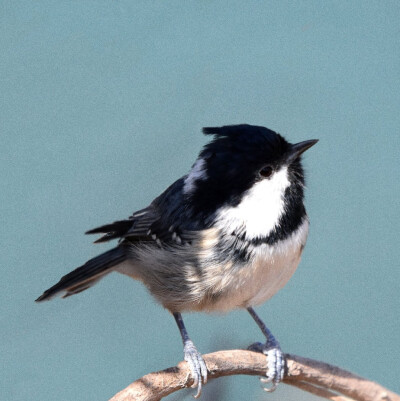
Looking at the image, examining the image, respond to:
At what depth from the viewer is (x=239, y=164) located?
4.01 feet

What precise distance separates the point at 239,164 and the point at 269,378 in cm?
41

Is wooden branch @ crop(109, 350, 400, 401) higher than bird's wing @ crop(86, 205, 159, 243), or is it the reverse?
bird's wing @ crop(86, 205, 159, 243)

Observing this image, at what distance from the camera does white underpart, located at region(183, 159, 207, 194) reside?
1.28 metres

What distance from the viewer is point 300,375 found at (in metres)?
1.24

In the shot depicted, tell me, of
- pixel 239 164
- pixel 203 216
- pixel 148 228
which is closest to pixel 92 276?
pixel 148 228

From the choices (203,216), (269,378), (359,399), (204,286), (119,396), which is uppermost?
(203,216)

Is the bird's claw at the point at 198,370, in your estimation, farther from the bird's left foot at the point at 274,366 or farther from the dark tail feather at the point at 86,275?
the dark tail feather at the point at 86,275

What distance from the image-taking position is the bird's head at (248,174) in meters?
1.22

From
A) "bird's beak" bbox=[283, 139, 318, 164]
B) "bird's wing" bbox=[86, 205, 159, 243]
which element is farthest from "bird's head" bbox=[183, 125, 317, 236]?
"bird's wing" bbox=[86, 205, 159, 243]

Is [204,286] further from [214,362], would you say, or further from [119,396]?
[119,396]

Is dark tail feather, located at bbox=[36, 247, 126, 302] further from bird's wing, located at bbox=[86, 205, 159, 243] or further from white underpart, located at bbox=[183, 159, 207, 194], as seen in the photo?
white underpart, located at bbox=[183, 159, 207, 194]

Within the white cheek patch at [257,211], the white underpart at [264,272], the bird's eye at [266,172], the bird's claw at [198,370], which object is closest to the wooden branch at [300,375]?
the bird's claw at [198,370]

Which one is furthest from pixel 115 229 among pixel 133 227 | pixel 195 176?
pixel 195 176

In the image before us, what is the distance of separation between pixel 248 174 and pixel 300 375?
0.40 m
